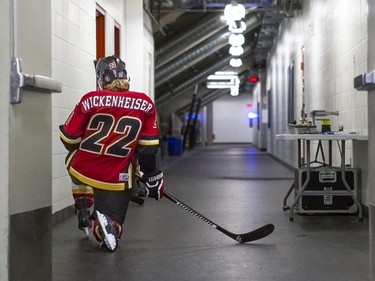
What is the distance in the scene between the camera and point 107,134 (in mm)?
4398

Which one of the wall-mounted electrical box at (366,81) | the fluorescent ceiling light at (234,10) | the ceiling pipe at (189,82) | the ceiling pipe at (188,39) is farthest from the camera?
the ceiling pipe at (189,82)

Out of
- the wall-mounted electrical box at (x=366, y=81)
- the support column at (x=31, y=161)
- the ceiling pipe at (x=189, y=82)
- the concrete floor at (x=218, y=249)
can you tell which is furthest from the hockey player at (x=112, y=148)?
the ceiling pipe at (x=189, y=82)

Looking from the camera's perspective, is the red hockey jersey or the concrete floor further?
the red hockey jersey

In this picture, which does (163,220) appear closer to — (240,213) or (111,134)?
(240,213)

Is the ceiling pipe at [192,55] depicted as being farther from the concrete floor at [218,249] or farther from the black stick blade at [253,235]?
the black stick blade at [253,235]

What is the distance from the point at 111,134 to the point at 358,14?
129 inches

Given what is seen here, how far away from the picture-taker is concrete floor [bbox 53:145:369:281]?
381cm

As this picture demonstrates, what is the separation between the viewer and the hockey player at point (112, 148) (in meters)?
4.37

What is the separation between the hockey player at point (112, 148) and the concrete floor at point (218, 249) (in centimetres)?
35

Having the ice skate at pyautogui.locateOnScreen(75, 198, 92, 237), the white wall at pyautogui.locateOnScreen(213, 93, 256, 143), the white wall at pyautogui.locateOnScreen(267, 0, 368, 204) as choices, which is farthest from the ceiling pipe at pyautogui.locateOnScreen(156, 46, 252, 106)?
the white wall at pyautogui.locateOnScreen(213, 93, 256, 143)

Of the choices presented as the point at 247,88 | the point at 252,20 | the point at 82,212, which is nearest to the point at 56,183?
the point at 82,212

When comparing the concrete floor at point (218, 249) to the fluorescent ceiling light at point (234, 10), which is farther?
the fluorescent ceiling light at point (234, 10)

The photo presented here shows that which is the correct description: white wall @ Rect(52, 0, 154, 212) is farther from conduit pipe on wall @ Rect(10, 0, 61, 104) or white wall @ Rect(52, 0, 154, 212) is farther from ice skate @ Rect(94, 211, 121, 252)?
conduit pipe on wall @ Rect(10, 0, 61, 104)

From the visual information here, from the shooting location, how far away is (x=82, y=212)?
16.2 feet
